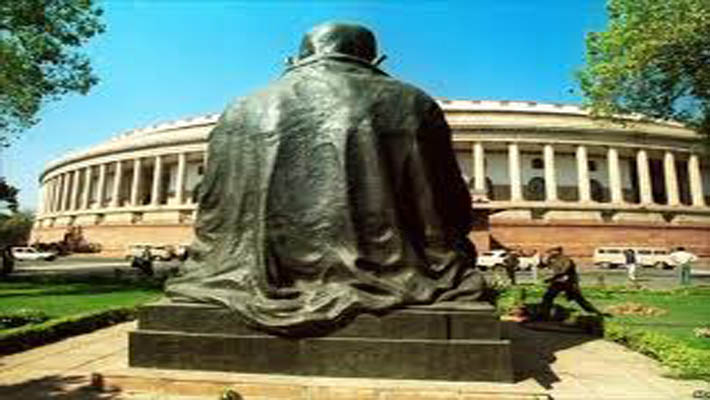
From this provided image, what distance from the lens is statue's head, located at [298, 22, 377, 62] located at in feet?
23.9

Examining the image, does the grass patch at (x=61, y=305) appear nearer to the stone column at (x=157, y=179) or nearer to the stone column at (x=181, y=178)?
the stone column at (x=181, y=178)

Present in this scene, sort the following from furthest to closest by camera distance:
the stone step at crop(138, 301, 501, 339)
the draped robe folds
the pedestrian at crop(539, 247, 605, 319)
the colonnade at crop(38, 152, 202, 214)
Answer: the colonnade at crop(38, 152, 202, 214) → the pedestrian at crop(539, 247, 605, 319) → the draped robe folds → the stone step at crop(138, 301, 501, 339)

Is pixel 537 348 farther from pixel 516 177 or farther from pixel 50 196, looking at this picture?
pixel 50 196

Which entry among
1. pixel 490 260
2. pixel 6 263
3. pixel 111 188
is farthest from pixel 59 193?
pixel 490 260

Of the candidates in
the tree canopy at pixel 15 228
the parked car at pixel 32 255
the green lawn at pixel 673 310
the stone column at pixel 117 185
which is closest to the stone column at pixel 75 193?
the stone column at pixel 117 185

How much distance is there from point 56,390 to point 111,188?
6007cm

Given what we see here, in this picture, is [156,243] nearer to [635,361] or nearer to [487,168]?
[487,168]

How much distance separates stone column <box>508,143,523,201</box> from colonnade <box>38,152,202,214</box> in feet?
80.2

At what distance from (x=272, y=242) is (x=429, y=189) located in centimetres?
155

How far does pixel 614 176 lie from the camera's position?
163 ft

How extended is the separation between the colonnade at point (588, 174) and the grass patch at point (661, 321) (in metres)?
29.4

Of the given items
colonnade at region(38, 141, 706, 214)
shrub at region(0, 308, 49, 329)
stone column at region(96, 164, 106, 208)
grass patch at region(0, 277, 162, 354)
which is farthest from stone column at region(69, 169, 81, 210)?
shrub at region(0, 308, 49, 329)

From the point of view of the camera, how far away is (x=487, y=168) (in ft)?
172

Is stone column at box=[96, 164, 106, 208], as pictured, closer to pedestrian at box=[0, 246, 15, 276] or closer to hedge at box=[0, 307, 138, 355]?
pedestrian at box=[0, 246, 15, 276]
